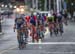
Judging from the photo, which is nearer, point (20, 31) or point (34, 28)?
point (20, 31)

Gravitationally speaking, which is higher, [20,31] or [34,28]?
[20,31]

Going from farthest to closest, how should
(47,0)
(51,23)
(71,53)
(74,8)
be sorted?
(47,0) → (74,8) → (51,23) → (71,53)

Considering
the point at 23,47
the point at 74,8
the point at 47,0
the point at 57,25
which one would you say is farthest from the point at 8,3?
the point at 23,47

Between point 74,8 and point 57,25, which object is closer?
point 57,25

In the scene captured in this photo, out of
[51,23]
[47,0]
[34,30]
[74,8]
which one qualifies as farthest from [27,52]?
[47,0]

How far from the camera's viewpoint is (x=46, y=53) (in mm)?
18531

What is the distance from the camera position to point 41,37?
26625mm

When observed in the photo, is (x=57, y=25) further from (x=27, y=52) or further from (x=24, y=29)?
(x=27, y=52)

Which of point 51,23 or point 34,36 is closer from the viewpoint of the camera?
point 34,36

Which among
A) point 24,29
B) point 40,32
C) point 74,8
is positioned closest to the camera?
point 24,29

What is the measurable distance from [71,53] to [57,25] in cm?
1263

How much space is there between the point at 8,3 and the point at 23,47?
120 meters

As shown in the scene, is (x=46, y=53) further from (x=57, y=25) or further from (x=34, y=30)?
(x=57, y=25)

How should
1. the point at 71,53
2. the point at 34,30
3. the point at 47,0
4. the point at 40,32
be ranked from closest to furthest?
the point at 71,53, the point at 34,30, the point at 40,32, the point at 47,0
